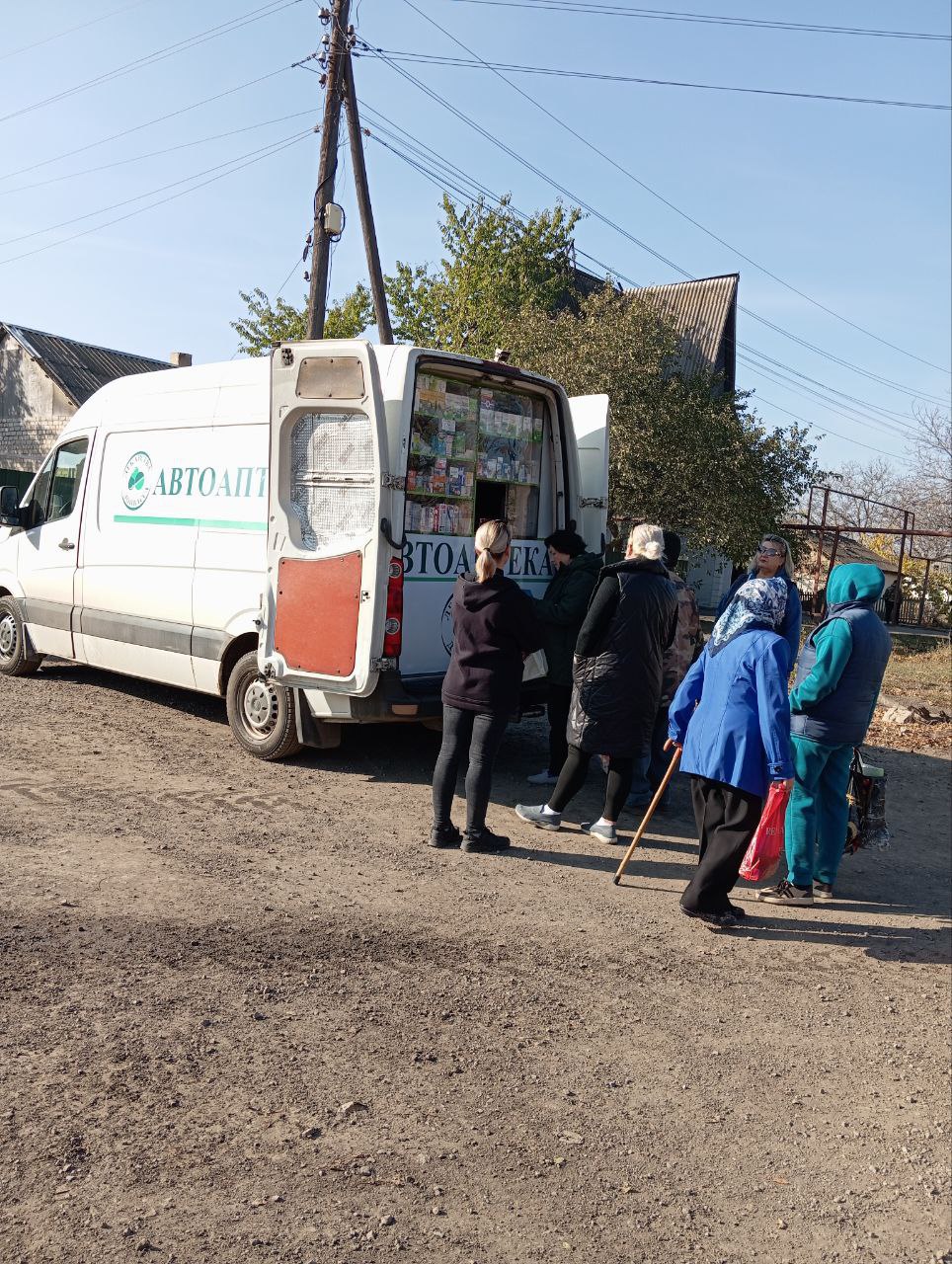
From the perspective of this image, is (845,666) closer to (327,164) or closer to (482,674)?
(482,674)

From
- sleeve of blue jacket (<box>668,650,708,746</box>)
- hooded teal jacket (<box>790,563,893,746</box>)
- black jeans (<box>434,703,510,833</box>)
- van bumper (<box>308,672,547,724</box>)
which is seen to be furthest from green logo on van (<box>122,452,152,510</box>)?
hooded teal jacket (<box>790,563,893,746</box>)

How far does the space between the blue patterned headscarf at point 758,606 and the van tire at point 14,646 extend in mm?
7066

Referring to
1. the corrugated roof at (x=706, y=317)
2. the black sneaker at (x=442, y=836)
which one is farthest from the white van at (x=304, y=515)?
the corrugated roof at (x=706, y=317)

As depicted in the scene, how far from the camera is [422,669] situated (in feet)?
23.6

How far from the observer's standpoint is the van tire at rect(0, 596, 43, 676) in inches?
395

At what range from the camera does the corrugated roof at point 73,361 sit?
3238 cm

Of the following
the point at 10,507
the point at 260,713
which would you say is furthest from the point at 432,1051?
the point at 10,507

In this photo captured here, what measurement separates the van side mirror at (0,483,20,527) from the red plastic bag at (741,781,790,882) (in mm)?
7326

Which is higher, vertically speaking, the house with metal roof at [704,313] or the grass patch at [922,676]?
the house with metal roof at [704,313]

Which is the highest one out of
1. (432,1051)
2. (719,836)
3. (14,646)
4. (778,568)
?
(778,568)

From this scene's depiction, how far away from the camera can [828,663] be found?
5.61 metres

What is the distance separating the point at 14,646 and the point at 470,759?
5.93 m

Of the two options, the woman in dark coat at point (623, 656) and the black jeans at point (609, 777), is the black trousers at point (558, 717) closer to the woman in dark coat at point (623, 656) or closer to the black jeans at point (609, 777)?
the black jeans at point (609, 777)

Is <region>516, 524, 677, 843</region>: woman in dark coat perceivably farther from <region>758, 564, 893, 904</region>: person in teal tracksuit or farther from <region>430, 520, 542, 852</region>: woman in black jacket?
<region>758, 564, 893, 904</region>: person in teal tracksuit
